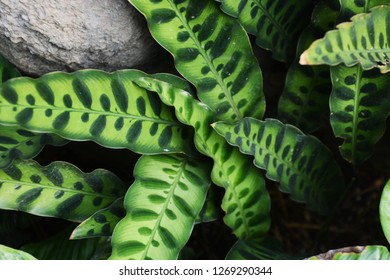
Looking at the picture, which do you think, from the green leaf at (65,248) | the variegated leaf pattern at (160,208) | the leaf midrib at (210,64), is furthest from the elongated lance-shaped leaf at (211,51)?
the green leaf at (65,248)

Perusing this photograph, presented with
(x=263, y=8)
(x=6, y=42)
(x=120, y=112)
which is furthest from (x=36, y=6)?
(x=263, y=8)

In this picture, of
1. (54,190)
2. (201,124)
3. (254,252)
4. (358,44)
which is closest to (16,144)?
(54,190)

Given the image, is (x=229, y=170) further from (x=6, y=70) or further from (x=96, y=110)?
(x=6, y=70)

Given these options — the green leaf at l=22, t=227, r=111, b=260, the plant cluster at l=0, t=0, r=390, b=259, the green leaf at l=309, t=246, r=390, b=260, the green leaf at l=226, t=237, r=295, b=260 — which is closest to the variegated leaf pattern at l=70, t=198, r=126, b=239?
the plant cluster at l=0, t=0, r=390, b=259

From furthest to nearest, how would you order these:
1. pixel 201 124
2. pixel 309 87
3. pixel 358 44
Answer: pixel 309 87, pixel 201 124, pixel 358 44

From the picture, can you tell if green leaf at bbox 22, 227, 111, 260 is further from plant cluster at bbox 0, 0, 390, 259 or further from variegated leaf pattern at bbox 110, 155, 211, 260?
variegated leaf pattern at bbox 110, 155, 211, 260
